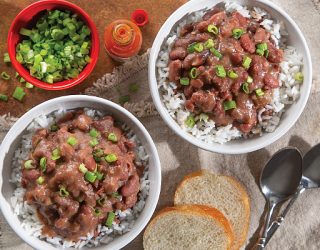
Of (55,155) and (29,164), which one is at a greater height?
(55,155)

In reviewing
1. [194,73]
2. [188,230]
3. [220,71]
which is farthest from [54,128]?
[188,230]

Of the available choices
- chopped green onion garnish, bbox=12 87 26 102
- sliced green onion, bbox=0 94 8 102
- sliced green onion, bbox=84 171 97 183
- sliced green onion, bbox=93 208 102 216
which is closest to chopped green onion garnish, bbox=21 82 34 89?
chopped green onion garnish, bbox=12 87 26 102

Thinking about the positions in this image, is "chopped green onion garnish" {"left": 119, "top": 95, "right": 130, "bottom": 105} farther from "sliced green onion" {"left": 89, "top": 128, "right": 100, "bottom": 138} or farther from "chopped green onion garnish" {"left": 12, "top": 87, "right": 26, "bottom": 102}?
"chopped green onion garnish" {"left": 12, "top": 87, "right": 26, "bottom": 102}

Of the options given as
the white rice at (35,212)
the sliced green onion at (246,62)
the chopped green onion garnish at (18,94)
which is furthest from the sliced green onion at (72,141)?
the sliced green onion at (246,62)

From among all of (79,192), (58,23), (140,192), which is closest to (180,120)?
(140,192)

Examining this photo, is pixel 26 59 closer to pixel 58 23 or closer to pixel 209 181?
pixel 58 23

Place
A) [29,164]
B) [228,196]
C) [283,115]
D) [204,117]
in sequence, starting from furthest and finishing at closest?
[228,196] < [283,115] < [204,117] < [29,164]

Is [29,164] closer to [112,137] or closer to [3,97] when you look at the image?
[112,137]
